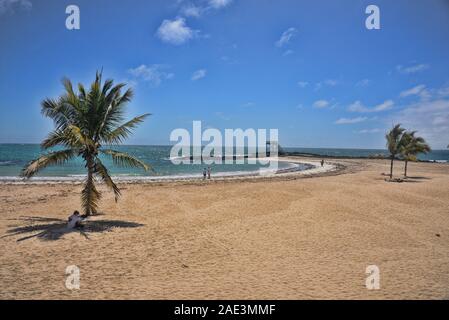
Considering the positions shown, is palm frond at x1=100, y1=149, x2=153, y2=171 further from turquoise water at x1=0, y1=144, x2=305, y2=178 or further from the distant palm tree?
the distant palm tree

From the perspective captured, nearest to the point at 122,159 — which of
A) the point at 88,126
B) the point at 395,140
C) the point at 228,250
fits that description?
the point at 88,126

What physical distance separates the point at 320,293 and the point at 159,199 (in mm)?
12690

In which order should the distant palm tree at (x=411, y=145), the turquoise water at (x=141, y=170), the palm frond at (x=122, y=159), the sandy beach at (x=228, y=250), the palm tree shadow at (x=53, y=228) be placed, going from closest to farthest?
the sandy beach at (x=228, y=250), the palm tree shadow at (x=53, y=228), the palm frond at (x=122, y=159), the distant palm tree at (x=411, y=145), the turquoise water at (x=141, y=170)

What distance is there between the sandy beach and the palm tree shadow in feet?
0.13

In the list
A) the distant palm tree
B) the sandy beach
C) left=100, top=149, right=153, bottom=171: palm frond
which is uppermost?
the distant palm tree

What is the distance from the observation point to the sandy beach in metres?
5.71

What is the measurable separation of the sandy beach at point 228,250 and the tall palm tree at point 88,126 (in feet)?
7.65

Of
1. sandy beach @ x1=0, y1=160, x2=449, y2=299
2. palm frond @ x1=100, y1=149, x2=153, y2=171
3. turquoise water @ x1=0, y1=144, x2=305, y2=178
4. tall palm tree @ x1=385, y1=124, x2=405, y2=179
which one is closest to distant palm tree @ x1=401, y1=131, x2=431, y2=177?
tall palm tree @ x1=385, y1=124, x2=405, y2=179

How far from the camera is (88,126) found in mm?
10102

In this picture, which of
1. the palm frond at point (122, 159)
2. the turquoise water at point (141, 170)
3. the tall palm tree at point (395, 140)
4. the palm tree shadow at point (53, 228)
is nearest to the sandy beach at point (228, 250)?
the palm tree shadow at point (53, 228)

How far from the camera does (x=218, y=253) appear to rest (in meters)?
7.92

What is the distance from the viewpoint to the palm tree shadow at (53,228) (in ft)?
29.4

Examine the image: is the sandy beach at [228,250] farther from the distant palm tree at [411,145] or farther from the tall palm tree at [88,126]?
the distant palm tree at [411,145]

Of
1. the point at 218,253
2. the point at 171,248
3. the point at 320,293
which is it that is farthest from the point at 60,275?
the point at 320,293
